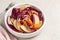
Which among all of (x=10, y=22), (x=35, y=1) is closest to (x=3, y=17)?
(x=10, y=22)

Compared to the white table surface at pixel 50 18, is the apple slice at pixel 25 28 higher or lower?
lower

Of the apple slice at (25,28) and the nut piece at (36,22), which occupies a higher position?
the nut piece at (36,22)

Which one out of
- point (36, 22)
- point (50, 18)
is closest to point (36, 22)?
point (36, 22)

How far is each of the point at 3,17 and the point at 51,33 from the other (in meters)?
0.19

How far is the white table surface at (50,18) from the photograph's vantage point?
0.63m

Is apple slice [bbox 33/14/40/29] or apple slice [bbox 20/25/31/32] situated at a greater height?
apple slice [bbox 33/14/40/29]

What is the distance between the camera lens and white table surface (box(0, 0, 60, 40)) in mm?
630

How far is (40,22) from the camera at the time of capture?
596 millimetres

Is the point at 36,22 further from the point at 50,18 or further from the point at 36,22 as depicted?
the point at 50,18

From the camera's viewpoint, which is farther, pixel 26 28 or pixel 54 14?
pixel 54 14

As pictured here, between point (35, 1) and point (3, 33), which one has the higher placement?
point (35, 1)

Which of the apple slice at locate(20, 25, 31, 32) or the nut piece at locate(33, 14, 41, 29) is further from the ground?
the nut piece at locate(33, 14, 41, 29)

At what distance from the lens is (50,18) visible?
26.5 inches

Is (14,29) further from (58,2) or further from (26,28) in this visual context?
(58,2)
